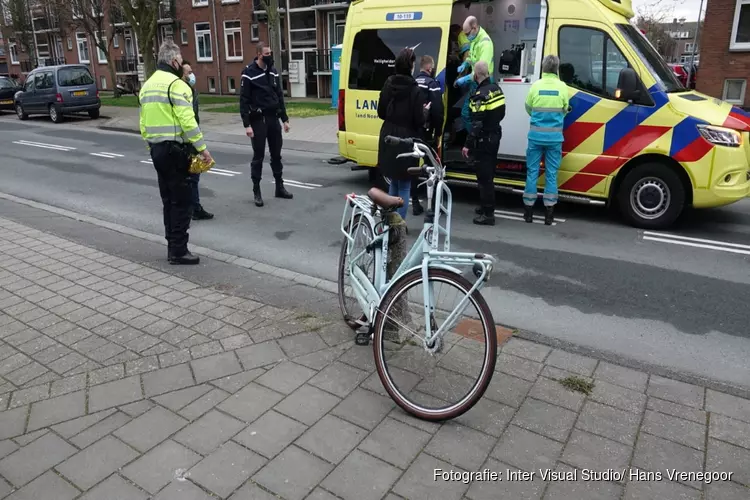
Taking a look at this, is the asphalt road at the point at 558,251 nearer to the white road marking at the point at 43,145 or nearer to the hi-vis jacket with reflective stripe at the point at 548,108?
the hi-vis jacket with reflective stripe at the point at 548,108

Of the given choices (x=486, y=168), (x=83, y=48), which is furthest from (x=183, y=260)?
(x=83, y=48)

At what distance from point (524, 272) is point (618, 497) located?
11.1ft

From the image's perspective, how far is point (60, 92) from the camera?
2181 centimetres

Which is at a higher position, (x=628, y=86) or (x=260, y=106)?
(x=628, y=86)

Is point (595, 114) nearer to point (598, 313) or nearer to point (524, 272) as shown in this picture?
point (524, 272)

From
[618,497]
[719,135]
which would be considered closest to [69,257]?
[618,497]

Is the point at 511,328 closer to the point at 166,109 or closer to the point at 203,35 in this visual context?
the point at 166,109

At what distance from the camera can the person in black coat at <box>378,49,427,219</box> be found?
6.16 meters

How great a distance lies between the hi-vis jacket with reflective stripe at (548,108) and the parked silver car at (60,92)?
20217 millimetres

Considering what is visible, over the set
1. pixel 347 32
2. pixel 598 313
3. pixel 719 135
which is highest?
pixel 347 32

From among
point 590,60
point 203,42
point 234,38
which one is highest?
point 234,38

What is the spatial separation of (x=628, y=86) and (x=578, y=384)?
4.58m

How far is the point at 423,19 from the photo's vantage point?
8414mm

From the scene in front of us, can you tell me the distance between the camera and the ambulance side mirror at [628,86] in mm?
6832
